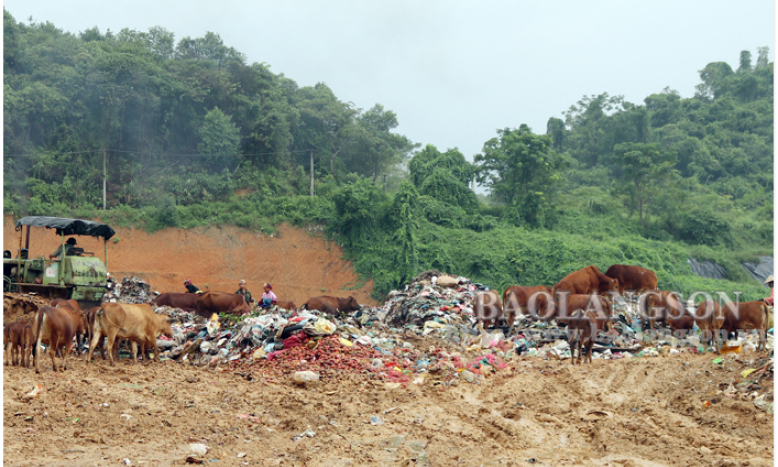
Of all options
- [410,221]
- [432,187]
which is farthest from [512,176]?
[410,221]

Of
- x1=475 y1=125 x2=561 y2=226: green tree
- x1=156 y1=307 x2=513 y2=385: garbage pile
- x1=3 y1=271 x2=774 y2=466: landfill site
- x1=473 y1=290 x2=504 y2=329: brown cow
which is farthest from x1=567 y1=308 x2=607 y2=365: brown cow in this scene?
x1=475 y1=125 x2=561 y2=226: green tree

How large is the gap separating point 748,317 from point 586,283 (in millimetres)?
4192

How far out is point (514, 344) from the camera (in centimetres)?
1301

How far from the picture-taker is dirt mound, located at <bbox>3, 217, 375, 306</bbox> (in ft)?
98.2

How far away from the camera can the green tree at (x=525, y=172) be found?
33.7m

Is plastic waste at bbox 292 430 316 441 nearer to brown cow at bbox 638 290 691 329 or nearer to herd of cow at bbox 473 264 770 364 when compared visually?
herd of cow at bbox 473 264 770 364

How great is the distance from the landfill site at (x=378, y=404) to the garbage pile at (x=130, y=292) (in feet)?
25.3

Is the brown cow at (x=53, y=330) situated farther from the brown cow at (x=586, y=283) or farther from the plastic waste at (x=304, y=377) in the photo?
the brown cow at (x=586, y=283)

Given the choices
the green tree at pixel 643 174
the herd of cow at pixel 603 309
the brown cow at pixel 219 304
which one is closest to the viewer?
the herd of cow at pixel 603 309

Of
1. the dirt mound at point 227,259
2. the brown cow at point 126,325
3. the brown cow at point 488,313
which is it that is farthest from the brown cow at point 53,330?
the dirt mound at point 227,259

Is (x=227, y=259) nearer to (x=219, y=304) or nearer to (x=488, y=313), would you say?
(x=219, y=304)

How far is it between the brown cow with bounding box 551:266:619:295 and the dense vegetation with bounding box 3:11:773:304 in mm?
13315

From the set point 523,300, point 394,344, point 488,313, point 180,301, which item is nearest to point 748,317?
point 523,300

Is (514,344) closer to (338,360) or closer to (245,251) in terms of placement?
(338,360)
